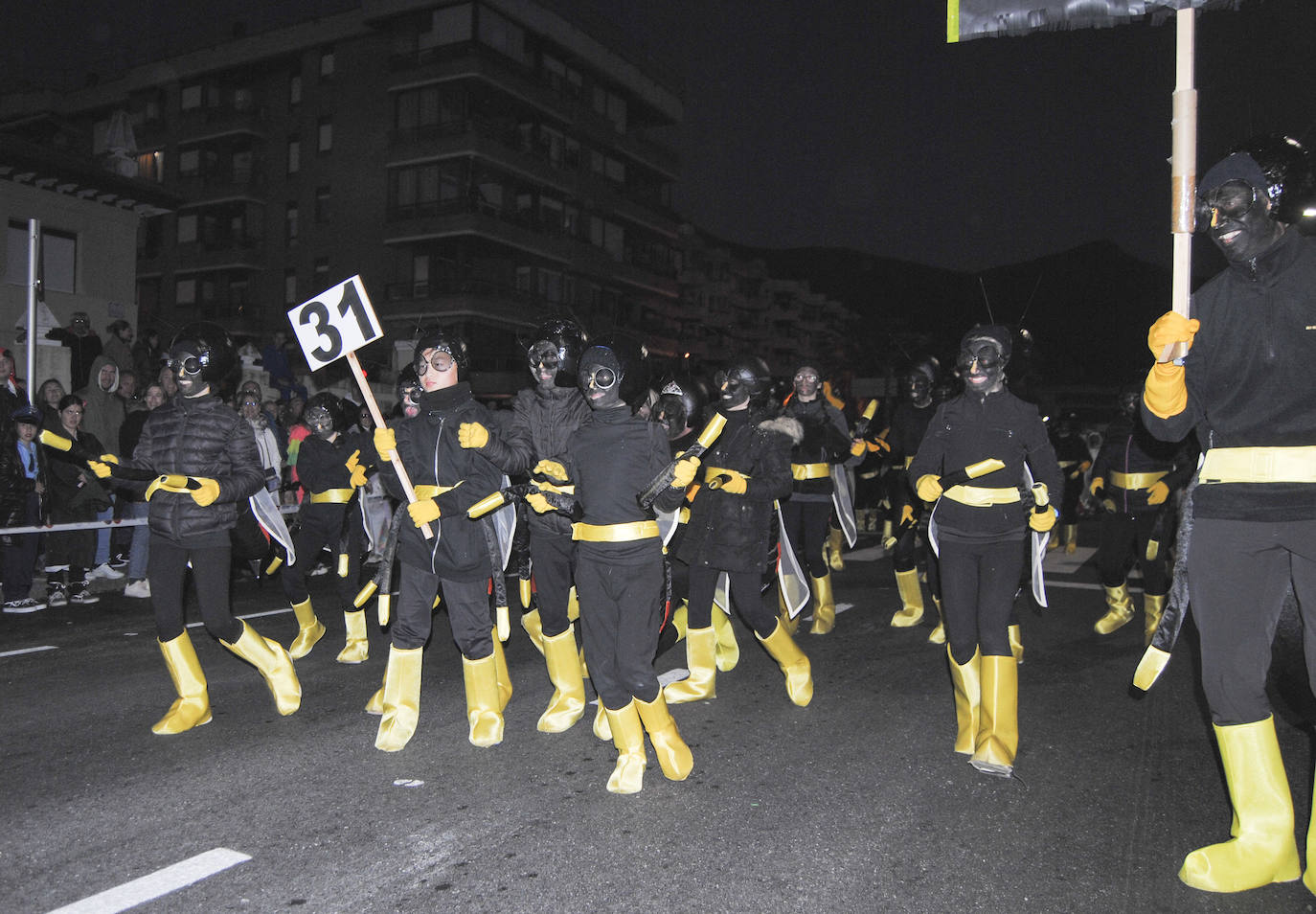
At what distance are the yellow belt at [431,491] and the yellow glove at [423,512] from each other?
0.18 meters

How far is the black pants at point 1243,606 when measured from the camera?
3.56 meters

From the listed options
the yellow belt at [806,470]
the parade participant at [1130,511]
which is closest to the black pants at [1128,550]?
the parade participant at [1130,511]

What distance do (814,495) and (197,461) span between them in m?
4.97

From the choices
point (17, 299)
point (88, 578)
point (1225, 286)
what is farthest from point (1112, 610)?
point (17, 299)

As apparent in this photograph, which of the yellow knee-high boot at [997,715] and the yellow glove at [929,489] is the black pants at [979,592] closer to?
the yellow knee-high boot at [997,715]

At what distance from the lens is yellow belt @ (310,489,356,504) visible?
741 centimetres

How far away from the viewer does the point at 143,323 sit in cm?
4128

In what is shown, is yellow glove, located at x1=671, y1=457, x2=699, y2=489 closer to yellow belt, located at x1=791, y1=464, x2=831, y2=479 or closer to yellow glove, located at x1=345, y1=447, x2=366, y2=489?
yellow glove, located at x1=345, y1=447, x2=366, y2=489

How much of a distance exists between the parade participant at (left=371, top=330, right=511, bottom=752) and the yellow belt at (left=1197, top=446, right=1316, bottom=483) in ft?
11.4

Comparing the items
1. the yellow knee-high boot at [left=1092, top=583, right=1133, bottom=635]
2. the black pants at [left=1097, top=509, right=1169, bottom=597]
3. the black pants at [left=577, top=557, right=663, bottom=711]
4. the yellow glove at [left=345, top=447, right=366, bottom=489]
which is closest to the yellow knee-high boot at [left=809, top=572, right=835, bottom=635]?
the yellow knee-high boot at [left=1092, top=583, right=1133, bottom=635]

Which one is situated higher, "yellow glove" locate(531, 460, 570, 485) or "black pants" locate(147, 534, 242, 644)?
"yellow glove" locate(531, 460, 570, 485)

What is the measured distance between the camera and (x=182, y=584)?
18.0 feet

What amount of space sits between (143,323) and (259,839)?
42.9 metres

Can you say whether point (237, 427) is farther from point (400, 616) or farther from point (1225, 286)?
point (1225, 286)
